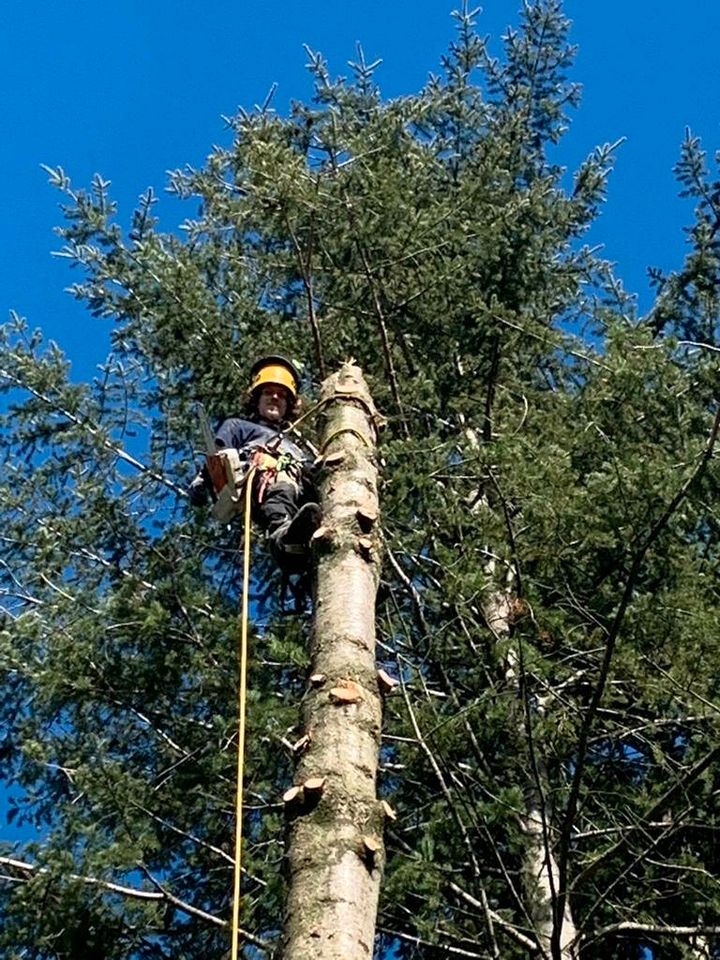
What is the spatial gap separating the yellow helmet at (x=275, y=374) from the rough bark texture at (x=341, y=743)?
2092 millimetres

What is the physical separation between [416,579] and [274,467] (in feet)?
6.19

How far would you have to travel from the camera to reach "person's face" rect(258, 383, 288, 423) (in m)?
6.84

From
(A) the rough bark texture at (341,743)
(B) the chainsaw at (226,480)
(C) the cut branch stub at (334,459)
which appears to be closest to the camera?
(A) the rough bark texture at (341,743)

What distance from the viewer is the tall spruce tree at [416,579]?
215 inches

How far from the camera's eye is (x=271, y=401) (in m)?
6.84

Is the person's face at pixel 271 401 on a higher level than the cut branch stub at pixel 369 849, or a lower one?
higher

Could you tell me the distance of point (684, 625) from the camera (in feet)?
18.4

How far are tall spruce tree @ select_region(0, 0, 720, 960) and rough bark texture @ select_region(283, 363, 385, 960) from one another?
0.48m

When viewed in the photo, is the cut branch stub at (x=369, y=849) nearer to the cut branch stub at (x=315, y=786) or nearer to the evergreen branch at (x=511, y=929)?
the cut branch stub at (x=315, y=786)

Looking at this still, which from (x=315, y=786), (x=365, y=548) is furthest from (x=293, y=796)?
(x=365, y=548)

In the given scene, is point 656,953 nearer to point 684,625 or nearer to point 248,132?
point 684,625

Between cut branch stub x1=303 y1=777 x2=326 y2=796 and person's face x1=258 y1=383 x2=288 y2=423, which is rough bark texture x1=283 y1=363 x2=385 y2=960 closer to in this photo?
cut branch stub x1=303 y1=777 x2=326 y2=796

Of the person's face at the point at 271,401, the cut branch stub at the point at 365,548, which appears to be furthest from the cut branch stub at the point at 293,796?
the person's face at the point at 271,401

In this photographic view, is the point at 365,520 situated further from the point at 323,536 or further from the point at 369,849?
the point at 369,849
